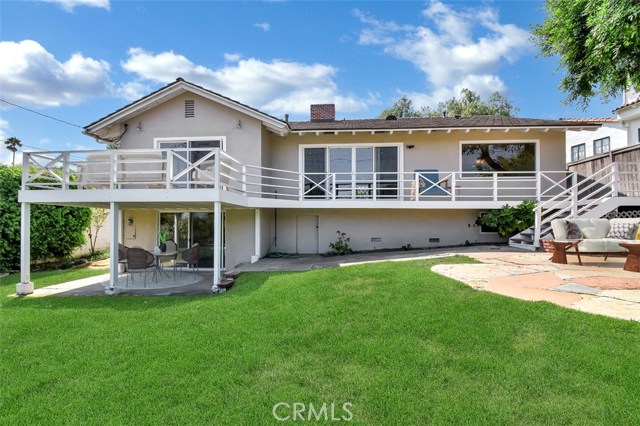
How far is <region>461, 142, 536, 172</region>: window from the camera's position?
580 inches

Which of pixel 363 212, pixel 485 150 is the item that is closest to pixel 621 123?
pixel 485 150

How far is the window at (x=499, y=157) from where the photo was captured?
14.7 metres

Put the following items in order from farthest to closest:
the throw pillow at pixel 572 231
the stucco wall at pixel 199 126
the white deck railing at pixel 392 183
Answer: the stucco wall at pixel 199 126 < the white deck railing at pixel 392 183 < the throw pillow at pixel 572 231

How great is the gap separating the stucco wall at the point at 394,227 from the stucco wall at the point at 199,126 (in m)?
2.92

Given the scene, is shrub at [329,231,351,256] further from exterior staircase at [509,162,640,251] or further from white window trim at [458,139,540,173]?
exterior staircase at [509,162,640,251]

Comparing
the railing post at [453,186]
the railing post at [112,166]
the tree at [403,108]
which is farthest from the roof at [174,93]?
the tree at [403,108]

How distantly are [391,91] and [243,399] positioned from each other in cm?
3710

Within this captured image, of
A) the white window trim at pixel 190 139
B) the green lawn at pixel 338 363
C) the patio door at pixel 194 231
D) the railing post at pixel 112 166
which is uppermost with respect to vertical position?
the white window trim at pixel 190 139

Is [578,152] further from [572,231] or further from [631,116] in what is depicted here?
[572,231]

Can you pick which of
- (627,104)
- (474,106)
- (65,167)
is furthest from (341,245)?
(474,106)

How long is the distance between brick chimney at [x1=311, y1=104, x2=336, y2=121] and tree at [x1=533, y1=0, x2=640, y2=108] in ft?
29.2

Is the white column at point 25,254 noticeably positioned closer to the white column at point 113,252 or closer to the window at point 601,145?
the white column at point 113,252

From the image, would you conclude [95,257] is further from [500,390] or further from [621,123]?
[621,123]

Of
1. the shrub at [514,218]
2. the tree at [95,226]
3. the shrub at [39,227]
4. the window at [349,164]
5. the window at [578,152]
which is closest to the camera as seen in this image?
the shrub at [39,227]
